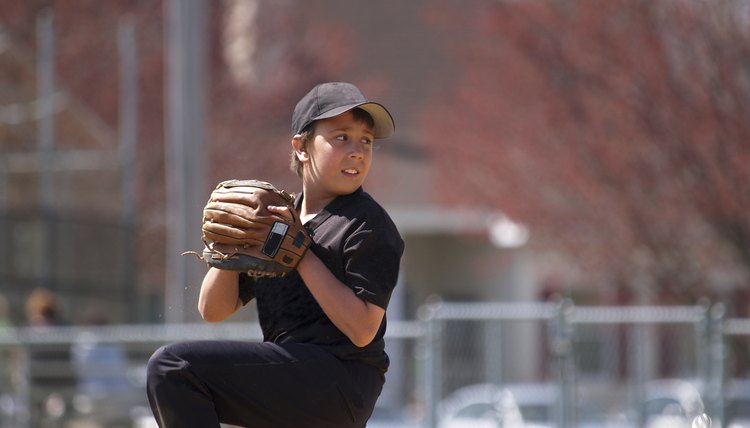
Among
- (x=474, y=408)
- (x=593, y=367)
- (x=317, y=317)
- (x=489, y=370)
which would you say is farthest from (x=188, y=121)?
(x=317, y=317)

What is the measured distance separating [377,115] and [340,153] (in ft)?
0.55

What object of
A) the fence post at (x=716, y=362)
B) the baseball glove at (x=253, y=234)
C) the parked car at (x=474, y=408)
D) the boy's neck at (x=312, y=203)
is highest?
the boy's neck at (x=312, y=203)

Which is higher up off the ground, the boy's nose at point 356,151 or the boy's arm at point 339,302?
the boy's nose at point 356,151

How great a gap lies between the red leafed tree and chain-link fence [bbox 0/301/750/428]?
1214 millimetres

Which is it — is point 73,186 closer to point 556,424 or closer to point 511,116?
point 511,116

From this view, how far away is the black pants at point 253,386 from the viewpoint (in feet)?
12.5

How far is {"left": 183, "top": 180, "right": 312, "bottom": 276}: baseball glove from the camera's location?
12.5ft

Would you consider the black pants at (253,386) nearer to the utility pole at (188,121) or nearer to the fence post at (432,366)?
the fence post at (432,366)

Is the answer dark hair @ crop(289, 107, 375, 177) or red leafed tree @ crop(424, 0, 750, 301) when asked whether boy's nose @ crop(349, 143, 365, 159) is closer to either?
dark hair @ crop(289, 107, 375, 177)

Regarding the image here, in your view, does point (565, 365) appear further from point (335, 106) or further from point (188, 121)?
point (335, 106)

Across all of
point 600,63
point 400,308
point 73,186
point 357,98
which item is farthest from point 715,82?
point 400,308

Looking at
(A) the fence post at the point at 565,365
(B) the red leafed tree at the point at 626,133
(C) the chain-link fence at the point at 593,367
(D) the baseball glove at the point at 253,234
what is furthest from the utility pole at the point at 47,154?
(D) the baseball glove at the point at 253,234

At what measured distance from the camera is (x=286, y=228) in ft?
12.6

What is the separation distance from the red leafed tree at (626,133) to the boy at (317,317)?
9.97 m
